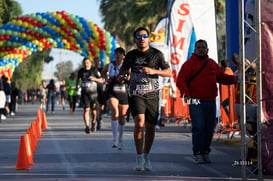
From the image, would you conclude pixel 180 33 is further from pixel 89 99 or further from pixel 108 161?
pixel 108 161

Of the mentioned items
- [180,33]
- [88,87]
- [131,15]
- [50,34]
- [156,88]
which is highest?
[131,15]

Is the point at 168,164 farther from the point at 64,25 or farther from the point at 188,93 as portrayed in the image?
the point at 64,25

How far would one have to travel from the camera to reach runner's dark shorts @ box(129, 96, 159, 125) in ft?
30.0

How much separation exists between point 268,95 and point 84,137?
25.2ft

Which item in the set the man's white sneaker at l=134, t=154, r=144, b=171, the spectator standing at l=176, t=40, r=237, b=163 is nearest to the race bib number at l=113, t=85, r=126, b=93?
the spectator standing at l=176, t=40, r=237, b=163

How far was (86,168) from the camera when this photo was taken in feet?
30.0

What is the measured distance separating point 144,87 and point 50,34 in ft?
64.8

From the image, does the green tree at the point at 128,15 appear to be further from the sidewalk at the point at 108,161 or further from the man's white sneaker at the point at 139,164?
the man's white sneaker at the point at 139,164

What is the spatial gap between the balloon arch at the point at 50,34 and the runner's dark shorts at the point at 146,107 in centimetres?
1855

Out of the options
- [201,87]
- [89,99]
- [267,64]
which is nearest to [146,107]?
[201,87]

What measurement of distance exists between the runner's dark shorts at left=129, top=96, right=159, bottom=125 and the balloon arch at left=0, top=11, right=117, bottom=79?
1855cm

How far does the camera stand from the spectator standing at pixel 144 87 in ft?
29.9

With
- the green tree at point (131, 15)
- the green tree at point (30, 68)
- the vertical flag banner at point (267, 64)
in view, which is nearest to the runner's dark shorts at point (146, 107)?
the vertical flag banner at point (267, 64)

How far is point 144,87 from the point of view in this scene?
30.2 feet
